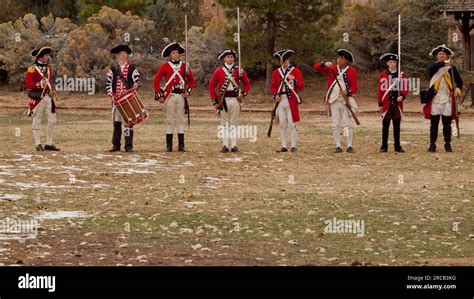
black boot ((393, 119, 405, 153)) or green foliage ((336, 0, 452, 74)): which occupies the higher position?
green foliage ((336, 0, 452, 74))

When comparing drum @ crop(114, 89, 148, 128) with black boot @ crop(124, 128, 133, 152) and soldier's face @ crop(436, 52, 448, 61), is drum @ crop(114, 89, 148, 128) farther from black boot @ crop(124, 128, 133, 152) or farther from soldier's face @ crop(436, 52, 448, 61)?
soldier's face @ crop(436, 52, 448, 61)

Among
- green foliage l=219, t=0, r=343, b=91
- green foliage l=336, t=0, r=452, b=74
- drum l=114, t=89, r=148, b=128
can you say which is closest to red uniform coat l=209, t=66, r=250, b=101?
drum l=114, t=89, r=148, b=128

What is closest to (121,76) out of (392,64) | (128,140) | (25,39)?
(128,140)

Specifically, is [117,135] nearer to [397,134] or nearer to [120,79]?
[120,79]

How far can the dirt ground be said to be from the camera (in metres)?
11.6

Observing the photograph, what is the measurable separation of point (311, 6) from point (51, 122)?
2020 cm

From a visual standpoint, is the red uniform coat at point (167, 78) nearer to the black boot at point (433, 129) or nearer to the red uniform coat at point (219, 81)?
the red uniform coat at point (219, 81)

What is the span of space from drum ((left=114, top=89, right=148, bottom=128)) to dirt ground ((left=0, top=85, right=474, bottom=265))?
2.28 ft

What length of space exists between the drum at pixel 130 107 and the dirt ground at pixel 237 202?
0.70 metres

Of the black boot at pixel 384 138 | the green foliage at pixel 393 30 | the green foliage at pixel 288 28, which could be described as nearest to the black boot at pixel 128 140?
the black boot at pixel 384 138

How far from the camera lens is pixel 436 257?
1136cm

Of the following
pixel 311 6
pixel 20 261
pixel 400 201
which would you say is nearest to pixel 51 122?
pixel 400 201

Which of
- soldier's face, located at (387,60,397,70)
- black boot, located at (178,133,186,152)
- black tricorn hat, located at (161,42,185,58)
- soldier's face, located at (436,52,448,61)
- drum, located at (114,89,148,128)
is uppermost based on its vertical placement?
black tricorn hat, located at (161,42,185,58)

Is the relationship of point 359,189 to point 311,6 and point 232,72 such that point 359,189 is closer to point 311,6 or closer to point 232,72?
point 232,72
